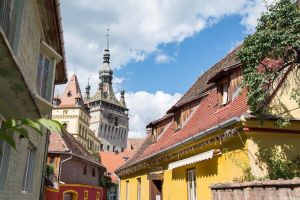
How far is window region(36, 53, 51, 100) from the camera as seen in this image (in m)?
9.92

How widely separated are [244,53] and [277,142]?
9.21ft

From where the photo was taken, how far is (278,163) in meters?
8.96

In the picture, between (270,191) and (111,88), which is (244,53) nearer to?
(270,191)

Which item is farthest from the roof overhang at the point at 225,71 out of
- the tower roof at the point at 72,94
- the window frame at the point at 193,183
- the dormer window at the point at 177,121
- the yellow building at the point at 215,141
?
the tower roof at the point at 72,94

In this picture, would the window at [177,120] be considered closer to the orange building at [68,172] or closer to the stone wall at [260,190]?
the stone wall at [260,190]

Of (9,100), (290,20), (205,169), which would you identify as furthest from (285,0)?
(9,100)

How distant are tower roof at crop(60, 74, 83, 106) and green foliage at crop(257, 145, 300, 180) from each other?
76378mm

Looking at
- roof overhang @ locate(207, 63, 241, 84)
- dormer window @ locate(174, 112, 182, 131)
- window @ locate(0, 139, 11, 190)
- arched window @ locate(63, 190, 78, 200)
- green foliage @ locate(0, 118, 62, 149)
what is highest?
roof overhang @ locate(207, 63, 241, 84)

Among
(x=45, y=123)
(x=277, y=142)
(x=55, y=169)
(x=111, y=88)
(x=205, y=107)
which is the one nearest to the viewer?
(x=45, y=123)

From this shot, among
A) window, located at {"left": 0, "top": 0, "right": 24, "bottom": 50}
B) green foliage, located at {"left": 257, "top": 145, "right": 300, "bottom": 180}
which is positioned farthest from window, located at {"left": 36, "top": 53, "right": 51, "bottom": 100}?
green foliage, located at {"left": 257, "top": 145, "right": 300, "bottom": 180}

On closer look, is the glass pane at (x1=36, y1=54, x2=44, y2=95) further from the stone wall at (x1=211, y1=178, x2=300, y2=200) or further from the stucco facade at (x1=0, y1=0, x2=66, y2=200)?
the stone wall at (x1=211, y1=178, x2=300, y2=200)

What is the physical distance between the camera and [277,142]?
9539 mm

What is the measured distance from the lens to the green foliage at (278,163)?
8.75 meters

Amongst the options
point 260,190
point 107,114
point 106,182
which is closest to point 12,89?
point 260,190
